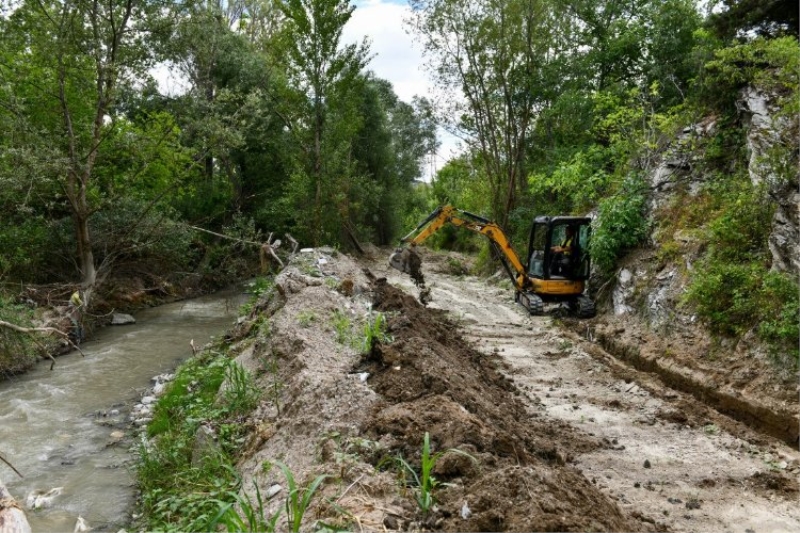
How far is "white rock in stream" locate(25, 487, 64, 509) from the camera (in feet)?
16.9

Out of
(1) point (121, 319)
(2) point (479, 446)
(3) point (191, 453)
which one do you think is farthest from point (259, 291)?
(2) point (479, 446)

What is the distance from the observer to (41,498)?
17.2 feet

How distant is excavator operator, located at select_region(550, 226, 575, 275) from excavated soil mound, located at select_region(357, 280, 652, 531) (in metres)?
5.32

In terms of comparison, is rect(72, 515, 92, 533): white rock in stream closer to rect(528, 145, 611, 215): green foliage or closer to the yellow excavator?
the yellow excavator

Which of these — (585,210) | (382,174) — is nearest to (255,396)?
(585,210)

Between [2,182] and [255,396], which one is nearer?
[255,396]

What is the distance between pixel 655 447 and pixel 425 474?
329 centimetres

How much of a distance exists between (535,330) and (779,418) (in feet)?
17.3

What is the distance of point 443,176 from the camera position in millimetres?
35469

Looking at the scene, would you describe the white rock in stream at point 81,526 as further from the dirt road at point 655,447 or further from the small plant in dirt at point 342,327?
the dirt road at point 655,447

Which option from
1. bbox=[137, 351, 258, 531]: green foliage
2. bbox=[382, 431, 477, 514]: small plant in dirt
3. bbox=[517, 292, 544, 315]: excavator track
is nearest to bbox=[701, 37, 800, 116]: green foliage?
bbox=[517, 292, 544, 315]: excavator track

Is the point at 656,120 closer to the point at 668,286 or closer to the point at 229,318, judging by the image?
the point at 668,286

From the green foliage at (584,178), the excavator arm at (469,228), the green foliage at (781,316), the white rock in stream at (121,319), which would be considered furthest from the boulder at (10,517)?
the green foliage at (584,178)

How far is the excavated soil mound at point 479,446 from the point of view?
9.80 ft
